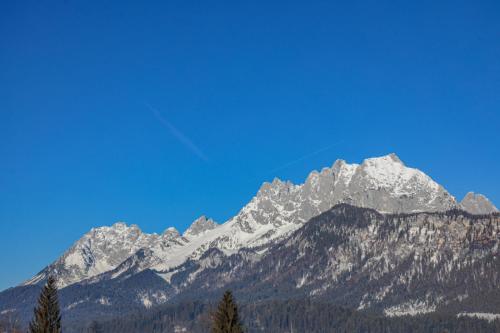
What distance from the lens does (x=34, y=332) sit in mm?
118625

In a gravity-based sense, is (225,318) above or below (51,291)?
below

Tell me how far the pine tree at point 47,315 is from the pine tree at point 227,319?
101 ft

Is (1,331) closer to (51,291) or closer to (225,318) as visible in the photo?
(51,291)

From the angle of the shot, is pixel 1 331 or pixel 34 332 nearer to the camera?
pixel 34 332

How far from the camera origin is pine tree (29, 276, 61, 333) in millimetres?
119500

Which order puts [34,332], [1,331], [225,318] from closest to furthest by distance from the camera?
[225,318]
[34,332]
[1,331]

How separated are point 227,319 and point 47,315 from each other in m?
33.0

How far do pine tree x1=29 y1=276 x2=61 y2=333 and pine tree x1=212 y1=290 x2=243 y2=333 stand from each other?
101 ft

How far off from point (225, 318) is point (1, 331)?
216ft

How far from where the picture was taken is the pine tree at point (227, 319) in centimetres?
10156

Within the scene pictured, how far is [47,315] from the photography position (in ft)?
395

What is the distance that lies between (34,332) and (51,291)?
22.6 ft

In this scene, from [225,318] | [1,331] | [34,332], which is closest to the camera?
[225,318]

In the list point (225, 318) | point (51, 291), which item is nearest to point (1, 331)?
point (51, 291)
